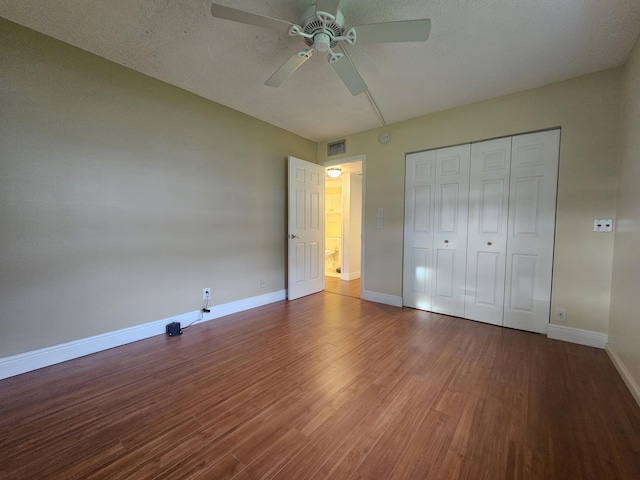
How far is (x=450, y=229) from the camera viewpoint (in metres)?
3.16

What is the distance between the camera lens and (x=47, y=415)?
1.53 meters

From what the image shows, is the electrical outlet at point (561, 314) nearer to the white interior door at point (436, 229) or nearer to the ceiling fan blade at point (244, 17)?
the white interior door at point (436, 229)

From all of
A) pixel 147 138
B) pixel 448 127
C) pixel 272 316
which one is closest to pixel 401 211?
pixel 448 127

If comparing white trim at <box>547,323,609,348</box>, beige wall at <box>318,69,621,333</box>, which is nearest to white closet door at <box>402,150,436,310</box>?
beige wall at <box>318,69,621,333</box>

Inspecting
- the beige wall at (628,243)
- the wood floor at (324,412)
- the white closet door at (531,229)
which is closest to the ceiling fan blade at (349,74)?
the white closet door at (531,229)

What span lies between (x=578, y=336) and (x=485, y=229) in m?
1.30

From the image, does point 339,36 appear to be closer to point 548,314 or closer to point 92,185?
point 92,185

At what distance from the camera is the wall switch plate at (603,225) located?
2.26m

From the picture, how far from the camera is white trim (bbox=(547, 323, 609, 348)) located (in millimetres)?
2332

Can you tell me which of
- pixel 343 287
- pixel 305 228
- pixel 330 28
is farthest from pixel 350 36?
pixel 343 287

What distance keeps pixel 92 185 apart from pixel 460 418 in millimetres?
3303

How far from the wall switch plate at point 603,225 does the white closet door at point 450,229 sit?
107 cm

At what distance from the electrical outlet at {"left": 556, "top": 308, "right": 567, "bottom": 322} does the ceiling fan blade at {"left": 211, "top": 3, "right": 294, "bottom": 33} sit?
3.43 m

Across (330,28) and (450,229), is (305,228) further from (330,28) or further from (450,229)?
(330,28)
